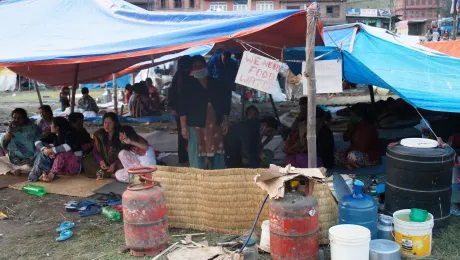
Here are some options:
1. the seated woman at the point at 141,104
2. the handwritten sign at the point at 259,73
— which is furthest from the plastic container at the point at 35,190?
the seated woman at the point at 141,104

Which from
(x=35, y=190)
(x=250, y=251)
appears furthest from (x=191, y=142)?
(x=250, y=251)

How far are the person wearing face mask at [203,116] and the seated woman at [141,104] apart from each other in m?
6.02

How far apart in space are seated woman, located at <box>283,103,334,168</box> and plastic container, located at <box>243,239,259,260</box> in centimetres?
232

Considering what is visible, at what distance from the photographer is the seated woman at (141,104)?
11023mm

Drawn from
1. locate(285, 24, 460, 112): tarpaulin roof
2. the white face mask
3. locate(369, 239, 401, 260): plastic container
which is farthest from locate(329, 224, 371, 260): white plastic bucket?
the white face mask

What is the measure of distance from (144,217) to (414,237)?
209 cm

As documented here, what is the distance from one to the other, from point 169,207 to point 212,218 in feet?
1.42

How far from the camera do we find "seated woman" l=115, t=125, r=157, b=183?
5.26m

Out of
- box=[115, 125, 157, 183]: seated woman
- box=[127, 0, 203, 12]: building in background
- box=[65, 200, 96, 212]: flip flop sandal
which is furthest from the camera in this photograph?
box=[127, 0, 203, 12]: building in background

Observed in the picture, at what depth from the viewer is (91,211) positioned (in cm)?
→ 439

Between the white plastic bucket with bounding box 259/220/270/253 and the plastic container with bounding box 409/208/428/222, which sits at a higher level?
the plastic container with bounding box 409/208/428/222

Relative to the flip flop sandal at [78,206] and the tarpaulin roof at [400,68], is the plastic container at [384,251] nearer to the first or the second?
the tarpaulin roof at [400,68]

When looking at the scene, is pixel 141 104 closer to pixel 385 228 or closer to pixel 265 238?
pixel 265 238

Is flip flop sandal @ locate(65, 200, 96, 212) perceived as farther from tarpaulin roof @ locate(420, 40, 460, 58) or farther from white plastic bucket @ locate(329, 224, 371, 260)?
tarpaulin roof @ locate(420, 40, 460, 58)
